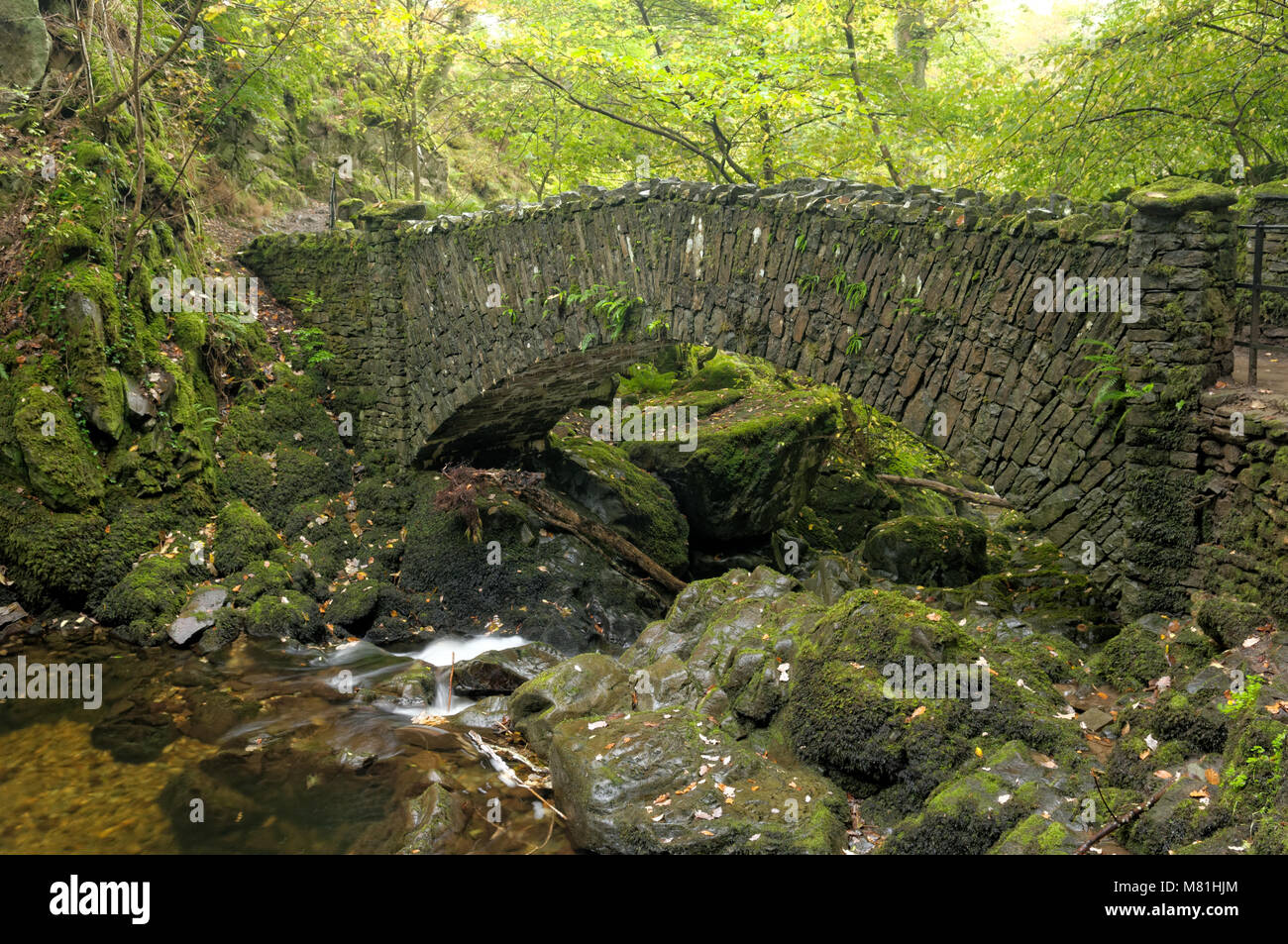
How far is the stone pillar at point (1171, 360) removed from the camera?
549cm

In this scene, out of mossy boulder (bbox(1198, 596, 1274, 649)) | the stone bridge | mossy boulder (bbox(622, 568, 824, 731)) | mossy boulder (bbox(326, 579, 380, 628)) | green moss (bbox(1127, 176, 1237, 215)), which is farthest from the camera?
mossy boulder (bbox(326, 579, 380, 628))

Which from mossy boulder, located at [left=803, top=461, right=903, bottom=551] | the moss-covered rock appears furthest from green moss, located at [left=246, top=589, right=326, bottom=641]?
mossy boulder, located at [left=803, top=461, right=903, bottom=551]

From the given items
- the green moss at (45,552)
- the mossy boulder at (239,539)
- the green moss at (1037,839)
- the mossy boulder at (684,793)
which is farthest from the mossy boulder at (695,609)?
the green moss at (45,552)

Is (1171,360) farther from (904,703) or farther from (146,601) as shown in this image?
(146,601)

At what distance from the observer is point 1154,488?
19.0 ft

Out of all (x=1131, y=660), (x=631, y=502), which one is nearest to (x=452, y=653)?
(x=631, y=502)

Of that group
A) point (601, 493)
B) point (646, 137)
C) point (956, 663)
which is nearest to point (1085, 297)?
point (956, 663)

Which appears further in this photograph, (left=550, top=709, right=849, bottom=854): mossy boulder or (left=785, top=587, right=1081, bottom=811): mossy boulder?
(left=785, top=587, right=1081, bottom=811): mossy boulder

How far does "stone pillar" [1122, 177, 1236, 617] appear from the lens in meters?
5.49

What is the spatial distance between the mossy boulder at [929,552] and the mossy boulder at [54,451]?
28.6ft

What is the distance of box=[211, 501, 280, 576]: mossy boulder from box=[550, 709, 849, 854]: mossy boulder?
581 cm

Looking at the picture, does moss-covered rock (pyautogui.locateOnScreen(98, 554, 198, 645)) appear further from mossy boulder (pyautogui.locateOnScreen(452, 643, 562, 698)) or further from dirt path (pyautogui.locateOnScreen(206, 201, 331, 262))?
dirt path (pyautogui.locateOnScreen(206, 201, 331, 262))

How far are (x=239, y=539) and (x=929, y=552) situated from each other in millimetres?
7921

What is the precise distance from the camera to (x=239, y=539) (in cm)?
1004
